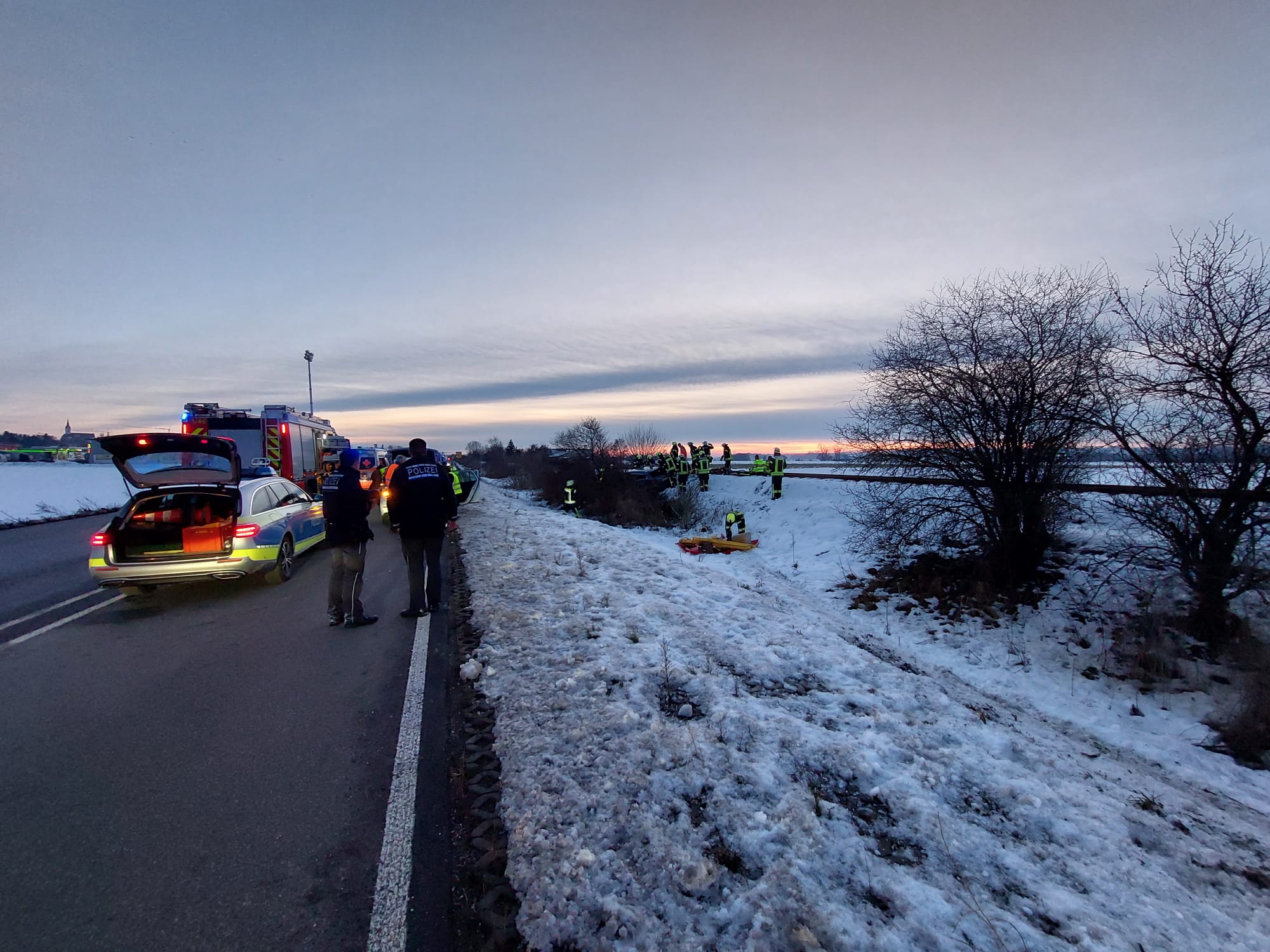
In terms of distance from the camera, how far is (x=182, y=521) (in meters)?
7.97

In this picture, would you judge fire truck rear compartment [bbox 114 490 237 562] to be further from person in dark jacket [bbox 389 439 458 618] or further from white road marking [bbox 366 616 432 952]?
white road marking [bbox 366 616 432 952]

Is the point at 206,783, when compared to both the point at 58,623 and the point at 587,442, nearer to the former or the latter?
the point at 58,623

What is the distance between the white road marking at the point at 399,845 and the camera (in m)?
2.36

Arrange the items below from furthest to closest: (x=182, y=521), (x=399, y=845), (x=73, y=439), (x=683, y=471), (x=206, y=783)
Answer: (x=73, y=439)
(x=683, y=471)
(x=182, y=521)
(x=206, y=783)
(x=399, y=845)

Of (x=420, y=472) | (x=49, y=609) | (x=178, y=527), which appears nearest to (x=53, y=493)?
A: (x=49, y=609)

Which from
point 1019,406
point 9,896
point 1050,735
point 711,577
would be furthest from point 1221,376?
point 9,896

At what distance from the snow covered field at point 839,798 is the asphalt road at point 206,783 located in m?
0.74

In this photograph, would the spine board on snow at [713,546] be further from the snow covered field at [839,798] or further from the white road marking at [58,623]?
the white road marking at [58,623]

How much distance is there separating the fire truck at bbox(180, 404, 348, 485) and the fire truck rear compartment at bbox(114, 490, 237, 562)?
1069cm

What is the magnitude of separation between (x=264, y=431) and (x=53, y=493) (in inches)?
508

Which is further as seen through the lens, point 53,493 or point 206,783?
point 53,493

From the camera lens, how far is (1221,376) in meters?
6.29

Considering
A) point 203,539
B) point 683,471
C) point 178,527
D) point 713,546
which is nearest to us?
point 203,539

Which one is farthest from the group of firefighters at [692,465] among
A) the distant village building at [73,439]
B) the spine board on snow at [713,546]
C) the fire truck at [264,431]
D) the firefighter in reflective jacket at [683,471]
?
the distant village building at [73,439]
